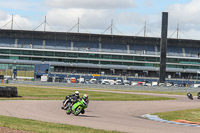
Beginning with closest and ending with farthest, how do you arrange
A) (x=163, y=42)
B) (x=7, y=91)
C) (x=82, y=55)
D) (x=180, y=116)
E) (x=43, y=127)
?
(x=43, y=127), (x=180, y=116), (x=7, y=91), (x=163, y=42), (x=82, y=55)

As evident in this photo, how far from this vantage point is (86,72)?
138000 mm

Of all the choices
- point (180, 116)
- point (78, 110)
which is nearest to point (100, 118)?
point (78, 110)

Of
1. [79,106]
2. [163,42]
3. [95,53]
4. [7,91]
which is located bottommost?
[79,106]

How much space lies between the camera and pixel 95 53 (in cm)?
13825

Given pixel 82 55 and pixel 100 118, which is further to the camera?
pixel 82 55

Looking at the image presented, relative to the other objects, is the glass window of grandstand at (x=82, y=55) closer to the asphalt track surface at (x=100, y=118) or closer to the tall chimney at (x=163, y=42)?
the tall chimney at (x=163, y=42)

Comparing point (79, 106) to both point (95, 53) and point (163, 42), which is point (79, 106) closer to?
point (163, 42)

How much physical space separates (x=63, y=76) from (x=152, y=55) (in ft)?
98.3

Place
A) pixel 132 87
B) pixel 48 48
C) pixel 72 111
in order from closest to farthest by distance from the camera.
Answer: pixel 72 111 < pixel 132 87 < pixel 48 48

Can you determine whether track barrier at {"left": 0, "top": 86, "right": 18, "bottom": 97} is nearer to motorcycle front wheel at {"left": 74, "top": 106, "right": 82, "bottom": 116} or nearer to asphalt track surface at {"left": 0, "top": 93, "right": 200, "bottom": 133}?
asphalt track surface at {"left": 0, "top": 93, "right": 200, "bottom": 133}

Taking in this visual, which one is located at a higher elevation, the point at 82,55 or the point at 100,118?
the point at 82,55

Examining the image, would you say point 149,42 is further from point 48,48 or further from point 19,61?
point 19,61

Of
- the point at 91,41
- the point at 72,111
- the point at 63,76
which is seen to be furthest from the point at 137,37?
the point at 72,111

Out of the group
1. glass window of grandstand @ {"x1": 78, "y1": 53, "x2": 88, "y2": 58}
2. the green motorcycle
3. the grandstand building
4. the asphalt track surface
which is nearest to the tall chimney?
the grandstand building
